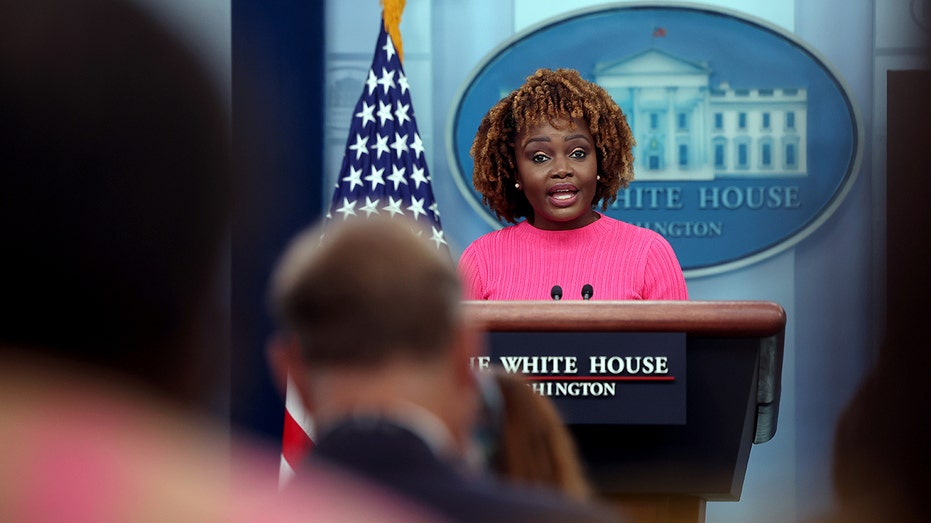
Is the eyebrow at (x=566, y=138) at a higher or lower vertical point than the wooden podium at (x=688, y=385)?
higher

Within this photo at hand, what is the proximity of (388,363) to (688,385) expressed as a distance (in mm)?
1189

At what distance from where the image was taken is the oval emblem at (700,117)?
3779mm

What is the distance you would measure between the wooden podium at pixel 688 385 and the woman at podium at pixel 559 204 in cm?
67

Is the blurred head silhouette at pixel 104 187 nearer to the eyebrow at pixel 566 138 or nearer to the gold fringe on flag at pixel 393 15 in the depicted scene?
the eyebrow at pixel 566 138

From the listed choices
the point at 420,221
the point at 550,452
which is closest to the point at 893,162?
the point at 420,221

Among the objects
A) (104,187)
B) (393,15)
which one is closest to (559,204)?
(393,15)

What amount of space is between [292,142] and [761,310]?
2.29 m

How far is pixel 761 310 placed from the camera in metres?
1.56

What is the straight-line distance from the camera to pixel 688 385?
1619mm

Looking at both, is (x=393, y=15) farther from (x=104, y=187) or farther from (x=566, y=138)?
(x=104, y=187)

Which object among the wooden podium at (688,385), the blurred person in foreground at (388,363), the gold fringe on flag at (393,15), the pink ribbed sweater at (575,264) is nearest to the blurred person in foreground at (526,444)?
the blurred person in foreground at (388,363)

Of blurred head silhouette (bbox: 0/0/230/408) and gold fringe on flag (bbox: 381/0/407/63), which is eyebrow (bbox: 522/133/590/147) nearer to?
gold fringe on flag (bbox: 381/0/407/63)

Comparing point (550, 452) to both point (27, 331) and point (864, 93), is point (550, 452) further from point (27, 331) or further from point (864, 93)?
point (864, 93)

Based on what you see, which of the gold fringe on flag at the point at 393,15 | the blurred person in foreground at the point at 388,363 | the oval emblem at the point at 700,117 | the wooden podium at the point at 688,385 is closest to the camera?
the blurred person in foreground at the point at 388,363
